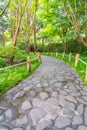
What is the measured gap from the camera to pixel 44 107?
4348 mm

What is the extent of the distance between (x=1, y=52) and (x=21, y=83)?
5.37 metres

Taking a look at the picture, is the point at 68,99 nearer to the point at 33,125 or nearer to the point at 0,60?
the point at 33,125

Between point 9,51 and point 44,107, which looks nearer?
point 44,107

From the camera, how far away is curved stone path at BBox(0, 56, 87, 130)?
360cm

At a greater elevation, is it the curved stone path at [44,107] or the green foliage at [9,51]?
the green foliage at [9,51]

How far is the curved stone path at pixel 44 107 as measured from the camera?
3600mm

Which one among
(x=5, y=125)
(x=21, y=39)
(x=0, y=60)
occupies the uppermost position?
(x=21, y=39)

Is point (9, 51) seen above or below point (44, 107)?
A: above

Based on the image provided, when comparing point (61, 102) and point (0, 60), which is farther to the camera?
point (0, 60)

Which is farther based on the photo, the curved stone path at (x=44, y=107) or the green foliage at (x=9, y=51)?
the green foliage at (x=9, y=51)

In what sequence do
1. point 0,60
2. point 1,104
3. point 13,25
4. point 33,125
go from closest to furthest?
point 33,125
point 1,104
point 0,60
point 13,25

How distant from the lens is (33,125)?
356 cm

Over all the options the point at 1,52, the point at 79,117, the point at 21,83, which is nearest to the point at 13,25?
the point at 1,52

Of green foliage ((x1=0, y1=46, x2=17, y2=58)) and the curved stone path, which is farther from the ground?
green foliage ((x1=0, y1=46, x2=17, y2=58))
